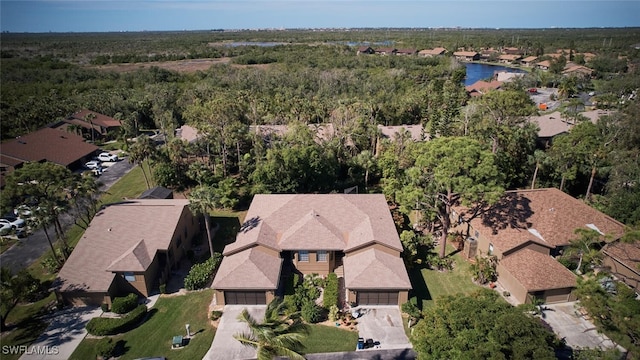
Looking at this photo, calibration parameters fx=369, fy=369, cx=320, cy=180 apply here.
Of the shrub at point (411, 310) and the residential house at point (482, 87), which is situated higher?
the residential house at point (482, 87)

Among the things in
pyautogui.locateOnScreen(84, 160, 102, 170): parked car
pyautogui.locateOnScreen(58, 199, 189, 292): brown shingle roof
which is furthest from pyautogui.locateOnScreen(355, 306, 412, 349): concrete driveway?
pyautogui.locateOnScreen(84, 160, 102, 170): parked car

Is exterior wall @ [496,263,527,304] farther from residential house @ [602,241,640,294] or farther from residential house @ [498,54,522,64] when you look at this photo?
residential house @ [498,54,522,64]

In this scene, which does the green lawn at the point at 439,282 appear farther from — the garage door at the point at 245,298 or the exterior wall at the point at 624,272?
the garage door at the point at 245,298

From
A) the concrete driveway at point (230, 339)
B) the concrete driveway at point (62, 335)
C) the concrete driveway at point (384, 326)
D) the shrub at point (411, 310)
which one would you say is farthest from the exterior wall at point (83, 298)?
the shrub at point (411, 310)

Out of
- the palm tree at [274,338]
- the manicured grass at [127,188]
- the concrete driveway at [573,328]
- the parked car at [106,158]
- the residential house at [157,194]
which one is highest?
the palm tree at [274,338]

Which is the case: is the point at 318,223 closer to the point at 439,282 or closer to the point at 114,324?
the point at 439,282
